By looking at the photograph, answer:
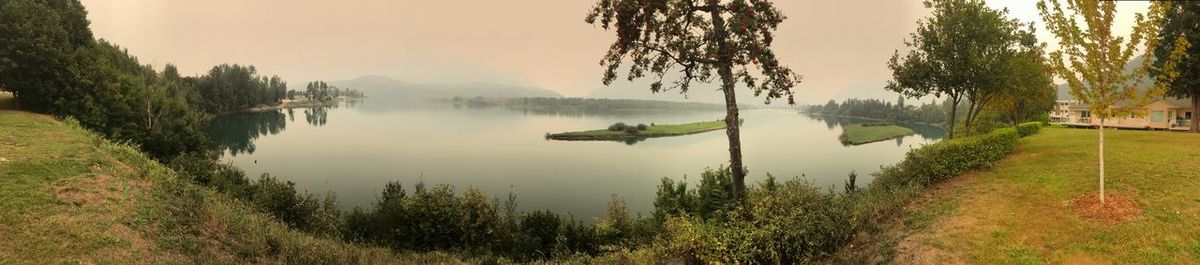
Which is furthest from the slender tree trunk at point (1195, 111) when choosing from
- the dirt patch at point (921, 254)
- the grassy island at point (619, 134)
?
the grassy island at point (619, 134)

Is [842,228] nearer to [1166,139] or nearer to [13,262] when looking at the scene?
[13,262]

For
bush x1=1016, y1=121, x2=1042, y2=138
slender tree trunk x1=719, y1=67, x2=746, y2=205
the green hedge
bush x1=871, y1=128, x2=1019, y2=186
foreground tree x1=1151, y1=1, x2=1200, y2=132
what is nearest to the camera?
the green hedge

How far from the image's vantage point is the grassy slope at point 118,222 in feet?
46.5

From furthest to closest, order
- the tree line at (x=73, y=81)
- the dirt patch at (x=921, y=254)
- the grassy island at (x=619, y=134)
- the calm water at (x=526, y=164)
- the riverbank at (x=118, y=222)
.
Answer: the grassy island at (x=619, y=134) < the calm water at (x=526, y=164) < the tree line at (x=73, y=81) < the riverbank at (x=118, y=222) < the dirt patch at (x=921, y=254)

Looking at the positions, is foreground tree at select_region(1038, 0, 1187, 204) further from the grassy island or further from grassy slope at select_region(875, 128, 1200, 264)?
the grassy island

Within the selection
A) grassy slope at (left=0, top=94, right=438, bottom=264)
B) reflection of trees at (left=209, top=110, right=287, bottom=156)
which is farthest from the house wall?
reflection of trees at (left=209, top=110, right=287, bottom=156)

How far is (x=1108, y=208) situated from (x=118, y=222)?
29.7 metres

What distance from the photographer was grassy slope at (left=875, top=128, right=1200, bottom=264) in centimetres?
1216

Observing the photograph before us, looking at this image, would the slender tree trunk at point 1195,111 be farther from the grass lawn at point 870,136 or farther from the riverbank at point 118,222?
the grass lawn at point 870,136

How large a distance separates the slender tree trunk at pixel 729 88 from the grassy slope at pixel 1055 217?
5.52 m

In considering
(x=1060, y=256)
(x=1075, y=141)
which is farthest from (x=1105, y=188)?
(x=1075, y=141)

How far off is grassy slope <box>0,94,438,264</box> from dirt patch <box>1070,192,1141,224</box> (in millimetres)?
21649

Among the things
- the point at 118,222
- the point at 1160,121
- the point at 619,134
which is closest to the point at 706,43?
the point at 118,222

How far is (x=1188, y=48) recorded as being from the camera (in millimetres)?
34250
